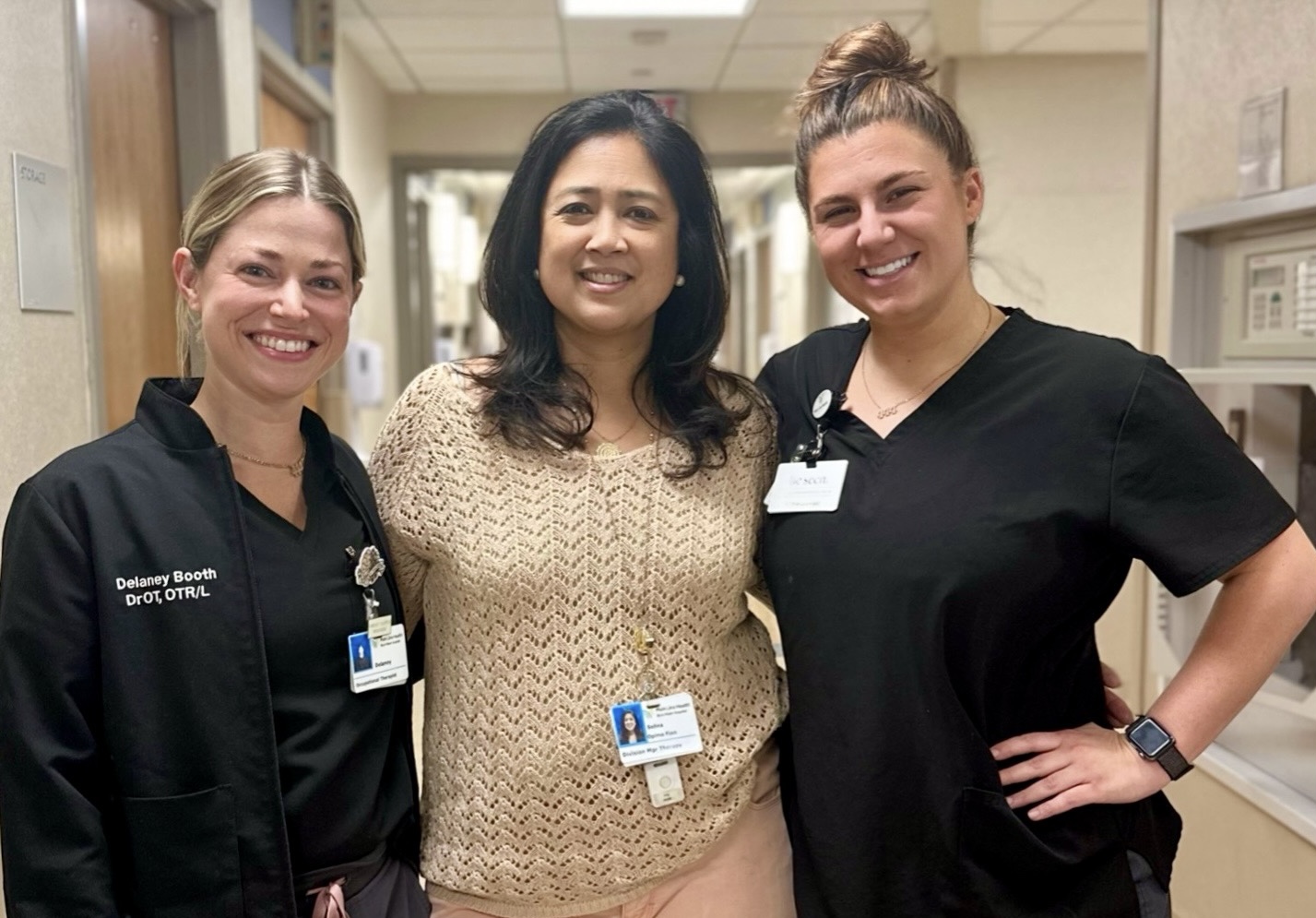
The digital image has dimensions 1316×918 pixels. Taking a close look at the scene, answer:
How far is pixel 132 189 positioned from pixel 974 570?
2502mm

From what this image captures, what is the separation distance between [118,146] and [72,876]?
219cm

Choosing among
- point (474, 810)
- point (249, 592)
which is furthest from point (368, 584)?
point (474, 810)

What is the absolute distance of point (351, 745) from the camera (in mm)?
1244

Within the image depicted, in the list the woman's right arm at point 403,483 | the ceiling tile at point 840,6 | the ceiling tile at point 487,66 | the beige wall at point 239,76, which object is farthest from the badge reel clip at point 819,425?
the ceiling tile at point 487,66

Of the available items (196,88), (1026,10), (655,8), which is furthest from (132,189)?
(1026,10)

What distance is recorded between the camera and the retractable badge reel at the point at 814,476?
1.34 meters

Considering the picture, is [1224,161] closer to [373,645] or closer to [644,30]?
[373,645]

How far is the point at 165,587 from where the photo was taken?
114 centimetres

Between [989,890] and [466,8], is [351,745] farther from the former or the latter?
[466,8]

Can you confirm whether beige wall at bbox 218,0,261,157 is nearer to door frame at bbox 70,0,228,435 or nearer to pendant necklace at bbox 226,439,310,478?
door frame at bbox 70,0,228,435

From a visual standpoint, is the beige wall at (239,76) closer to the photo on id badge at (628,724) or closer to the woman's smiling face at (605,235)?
the woman's smiling face at (605,235)

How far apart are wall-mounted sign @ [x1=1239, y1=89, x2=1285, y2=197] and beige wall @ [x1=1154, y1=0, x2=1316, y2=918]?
20 mm

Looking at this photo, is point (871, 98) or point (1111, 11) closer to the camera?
point (871, 98)

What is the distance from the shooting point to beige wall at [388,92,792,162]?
597 centimetres
